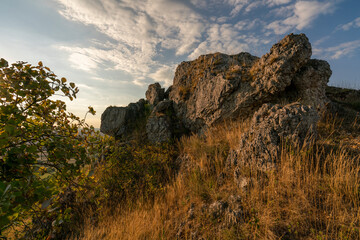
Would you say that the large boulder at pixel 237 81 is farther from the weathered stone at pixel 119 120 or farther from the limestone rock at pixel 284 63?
the weathered stone at pixel 119 120

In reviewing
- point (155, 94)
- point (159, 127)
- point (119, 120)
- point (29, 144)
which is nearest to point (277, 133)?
point (29, 144)

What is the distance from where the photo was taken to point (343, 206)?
2.80 m

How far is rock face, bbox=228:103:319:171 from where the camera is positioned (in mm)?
4082

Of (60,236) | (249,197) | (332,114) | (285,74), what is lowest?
(60,236)

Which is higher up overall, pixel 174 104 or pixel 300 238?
pixel 174 104

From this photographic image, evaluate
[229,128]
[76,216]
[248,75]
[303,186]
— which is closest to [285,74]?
[248,75]

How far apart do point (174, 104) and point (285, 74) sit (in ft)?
21.1

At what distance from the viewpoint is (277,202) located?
3154mm

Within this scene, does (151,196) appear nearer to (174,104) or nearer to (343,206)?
(343,206)

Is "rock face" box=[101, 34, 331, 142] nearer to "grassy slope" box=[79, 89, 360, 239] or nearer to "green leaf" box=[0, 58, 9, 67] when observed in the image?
"grassy slope" box=[79, 89, 360, 239]

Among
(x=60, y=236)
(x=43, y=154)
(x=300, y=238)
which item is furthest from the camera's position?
(x=60, y=236)

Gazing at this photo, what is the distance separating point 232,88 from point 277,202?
17.1 ft

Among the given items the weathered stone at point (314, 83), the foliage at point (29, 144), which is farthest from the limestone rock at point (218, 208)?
the weathered stone at point (314, 83)

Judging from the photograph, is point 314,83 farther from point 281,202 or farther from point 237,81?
point 281,202
